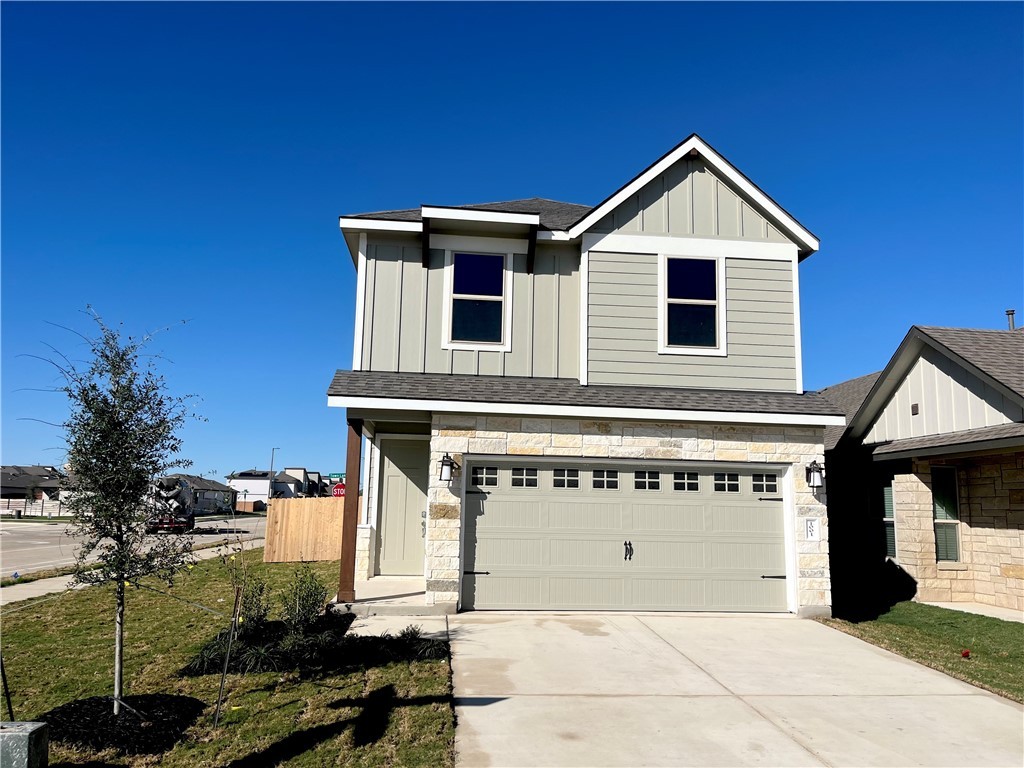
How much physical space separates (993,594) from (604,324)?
7995 mm

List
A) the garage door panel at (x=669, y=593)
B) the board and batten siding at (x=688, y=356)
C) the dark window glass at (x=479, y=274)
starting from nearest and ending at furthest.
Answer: the garage door panel at (x=669, y=593) < the board and batten siding at (x=688, y=356) < the dark window glass at (x=479, y=274)

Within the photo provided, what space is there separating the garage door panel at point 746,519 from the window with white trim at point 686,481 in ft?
1.48

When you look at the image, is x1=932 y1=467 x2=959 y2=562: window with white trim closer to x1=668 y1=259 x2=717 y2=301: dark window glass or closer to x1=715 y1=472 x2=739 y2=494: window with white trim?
x1=715 y1=472 x2=739 y2=494: window with white trim

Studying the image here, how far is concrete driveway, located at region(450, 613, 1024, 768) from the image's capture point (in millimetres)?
5156

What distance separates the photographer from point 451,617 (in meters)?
9.70

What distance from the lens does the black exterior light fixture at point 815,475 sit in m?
10.5

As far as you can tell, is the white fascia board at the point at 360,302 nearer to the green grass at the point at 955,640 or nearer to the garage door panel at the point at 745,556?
the garage door panel at the point at 745,556

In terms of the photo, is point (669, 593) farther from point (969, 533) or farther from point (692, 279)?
point (969, 533)

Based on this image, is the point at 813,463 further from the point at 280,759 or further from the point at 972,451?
the point at 280,759

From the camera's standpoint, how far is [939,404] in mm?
11977

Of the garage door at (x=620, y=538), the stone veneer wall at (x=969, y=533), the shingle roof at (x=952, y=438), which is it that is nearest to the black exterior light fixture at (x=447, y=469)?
the garage door at (x=620, y=538)

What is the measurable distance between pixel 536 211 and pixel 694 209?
111 inches

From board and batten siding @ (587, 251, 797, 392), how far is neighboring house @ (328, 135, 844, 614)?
0.08 ft

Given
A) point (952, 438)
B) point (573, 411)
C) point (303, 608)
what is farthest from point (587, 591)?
point (952, 438)
